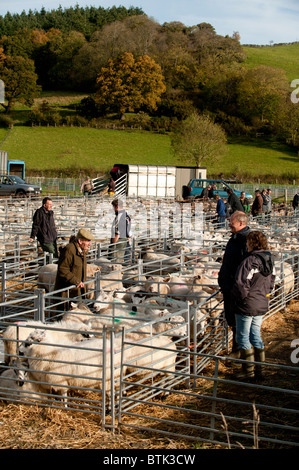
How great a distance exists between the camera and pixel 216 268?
9586 millimetres

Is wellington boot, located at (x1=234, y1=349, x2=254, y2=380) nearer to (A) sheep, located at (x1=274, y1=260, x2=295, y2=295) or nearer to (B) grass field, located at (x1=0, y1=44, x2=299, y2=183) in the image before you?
(A) sheep, located at (x1=274, y1=260, x2=295, y2=295)

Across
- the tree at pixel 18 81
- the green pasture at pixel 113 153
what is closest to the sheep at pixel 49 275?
the green pasture at pixel 113 153

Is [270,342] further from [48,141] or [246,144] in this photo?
[246,144]

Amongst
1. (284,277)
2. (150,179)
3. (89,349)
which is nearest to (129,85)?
(150,179)

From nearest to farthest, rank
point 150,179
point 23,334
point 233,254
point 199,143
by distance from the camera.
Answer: point 23,334 < point 233,254 < point 150,179 < point 199,143

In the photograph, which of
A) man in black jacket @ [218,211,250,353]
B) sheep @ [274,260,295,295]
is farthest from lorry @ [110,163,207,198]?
man in black jacket @ [218,211,250,353]

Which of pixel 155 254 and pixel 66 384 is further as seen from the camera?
pixel 155 254

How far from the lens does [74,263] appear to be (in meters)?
7.35

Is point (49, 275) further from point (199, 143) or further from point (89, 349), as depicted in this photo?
point (199, 143)

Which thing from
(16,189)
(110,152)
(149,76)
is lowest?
(16,189)

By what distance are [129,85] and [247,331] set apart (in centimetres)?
7885

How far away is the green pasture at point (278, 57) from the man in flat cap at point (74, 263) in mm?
90232
